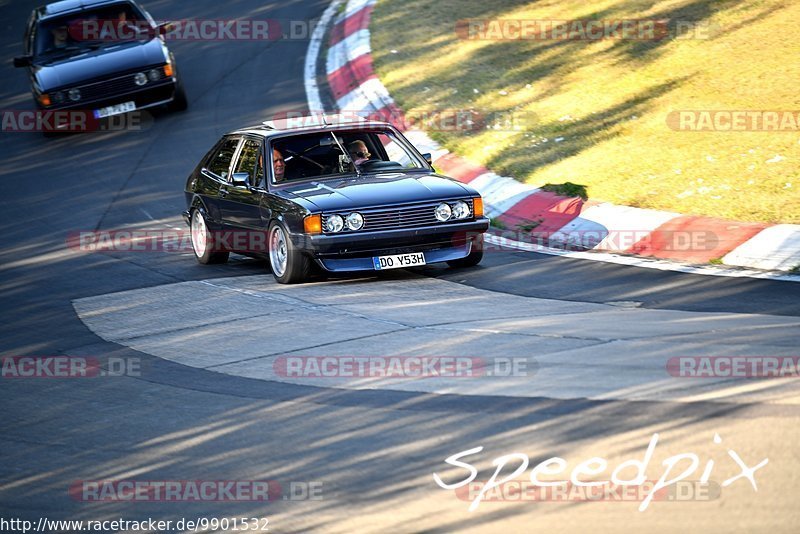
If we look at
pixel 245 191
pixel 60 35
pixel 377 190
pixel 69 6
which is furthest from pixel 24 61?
pixel 377 190

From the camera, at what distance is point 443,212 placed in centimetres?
1059

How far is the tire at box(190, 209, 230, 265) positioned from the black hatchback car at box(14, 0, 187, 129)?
5.58 m

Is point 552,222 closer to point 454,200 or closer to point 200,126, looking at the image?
point 454,200

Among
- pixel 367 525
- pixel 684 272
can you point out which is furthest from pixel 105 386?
pixel 684 272

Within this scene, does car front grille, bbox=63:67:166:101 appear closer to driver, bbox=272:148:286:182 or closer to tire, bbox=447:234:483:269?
driver, bbox=272:148:286:182

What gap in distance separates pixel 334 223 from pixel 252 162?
1788 millimetres

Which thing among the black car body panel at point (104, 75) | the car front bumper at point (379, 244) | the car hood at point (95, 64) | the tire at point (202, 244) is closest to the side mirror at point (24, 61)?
the black car body panel at point (104, 75)

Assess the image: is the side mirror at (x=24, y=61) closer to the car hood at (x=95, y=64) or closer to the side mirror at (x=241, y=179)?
the car hood at (x=95, y=64)

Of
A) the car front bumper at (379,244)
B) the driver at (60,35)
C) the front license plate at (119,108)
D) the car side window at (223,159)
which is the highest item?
the driver at (60,35)

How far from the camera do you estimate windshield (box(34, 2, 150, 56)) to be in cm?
1834

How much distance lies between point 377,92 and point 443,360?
1060 cm

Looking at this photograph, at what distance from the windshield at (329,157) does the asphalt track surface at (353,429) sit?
3.61ft

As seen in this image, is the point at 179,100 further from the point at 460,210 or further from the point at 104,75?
the point at 460,210

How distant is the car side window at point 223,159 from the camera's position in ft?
40.2
